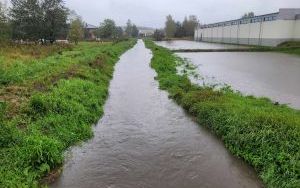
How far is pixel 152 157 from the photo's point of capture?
32.2ft

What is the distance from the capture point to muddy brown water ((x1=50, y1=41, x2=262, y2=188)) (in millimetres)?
8336

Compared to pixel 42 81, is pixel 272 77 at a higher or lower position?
lower

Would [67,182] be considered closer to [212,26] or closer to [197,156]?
[197,156]

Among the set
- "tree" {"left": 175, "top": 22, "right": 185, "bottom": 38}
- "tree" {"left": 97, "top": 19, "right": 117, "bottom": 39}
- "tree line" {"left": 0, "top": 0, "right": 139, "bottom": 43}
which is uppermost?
"tree line" {"left": 0, "top": 0, "right": 139, "bottom": 43}

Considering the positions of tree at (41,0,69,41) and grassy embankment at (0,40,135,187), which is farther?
tree at (41,0,69,41)

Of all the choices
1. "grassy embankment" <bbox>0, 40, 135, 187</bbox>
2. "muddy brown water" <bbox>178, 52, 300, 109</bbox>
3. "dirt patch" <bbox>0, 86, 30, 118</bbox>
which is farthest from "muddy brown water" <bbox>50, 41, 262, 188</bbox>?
"muddy brown water" <bbox>178, 52, 300, 109</bbox>

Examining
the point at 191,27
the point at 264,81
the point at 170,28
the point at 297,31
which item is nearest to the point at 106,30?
the point at 170,28

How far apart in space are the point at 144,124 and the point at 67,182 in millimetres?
5339

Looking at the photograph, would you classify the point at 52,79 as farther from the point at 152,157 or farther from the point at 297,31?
the point at 297,31

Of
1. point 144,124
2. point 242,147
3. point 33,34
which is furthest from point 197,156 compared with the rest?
point 33,34

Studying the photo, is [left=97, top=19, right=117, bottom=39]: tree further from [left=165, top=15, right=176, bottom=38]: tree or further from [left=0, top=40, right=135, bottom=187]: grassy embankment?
[left=0, top=40, right=135, bottom=187]: grassy embankment

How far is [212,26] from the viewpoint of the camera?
119750 mm

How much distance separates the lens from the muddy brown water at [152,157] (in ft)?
27.3

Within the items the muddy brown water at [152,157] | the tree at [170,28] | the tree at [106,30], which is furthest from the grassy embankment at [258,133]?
the tree at [170,28]
